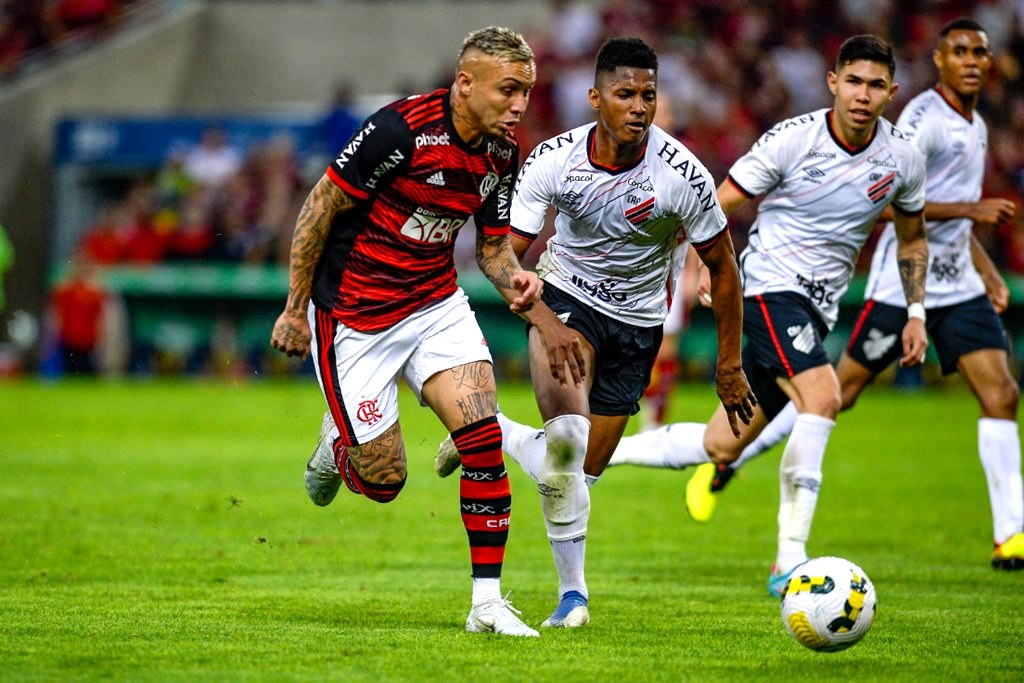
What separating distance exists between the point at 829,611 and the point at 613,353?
2.14 metres

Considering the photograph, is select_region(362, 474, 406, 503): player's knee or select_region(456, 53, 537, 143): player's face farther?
select_region(362, 474, 406, 503): player's knee

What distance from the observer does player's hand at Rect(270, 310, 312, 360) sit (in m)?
6.86

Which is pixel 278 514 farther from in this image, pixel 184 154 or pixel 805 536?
pixel 184 154

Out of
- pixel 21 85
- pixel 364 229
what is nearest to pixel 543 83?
pixel 21 85

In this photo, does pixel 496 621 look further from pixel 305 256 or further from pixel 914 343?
pixel 914 343

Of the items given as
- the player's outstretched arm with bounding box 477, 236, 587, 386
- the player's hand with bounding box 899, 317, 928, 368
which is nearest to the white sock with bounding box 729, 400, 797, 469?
the player's hand with bounding box 899, 317, 928, 368

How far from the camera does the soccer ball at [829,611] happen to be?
241 inches

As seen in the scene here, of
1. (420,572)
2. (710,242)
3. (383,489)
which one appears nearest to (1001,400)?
(710,242)

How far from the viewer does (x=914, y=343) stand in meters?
8.47

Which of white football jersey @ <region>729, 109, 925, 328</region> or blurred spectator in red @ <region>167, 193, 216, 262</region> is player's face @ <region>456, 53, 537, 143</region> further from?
blurred spectator in red @ <region>167, 193, 216, 262</region>

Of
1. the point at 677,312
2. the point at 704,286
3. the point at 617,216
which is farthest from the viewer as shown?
the point at 677,312

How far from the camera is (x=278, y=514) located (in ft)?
37.2

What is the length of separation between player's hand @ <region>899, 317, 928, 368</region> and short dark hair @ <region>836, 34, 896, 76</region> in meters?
1.39

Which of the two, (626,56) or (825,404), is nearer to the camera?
(626,56)
